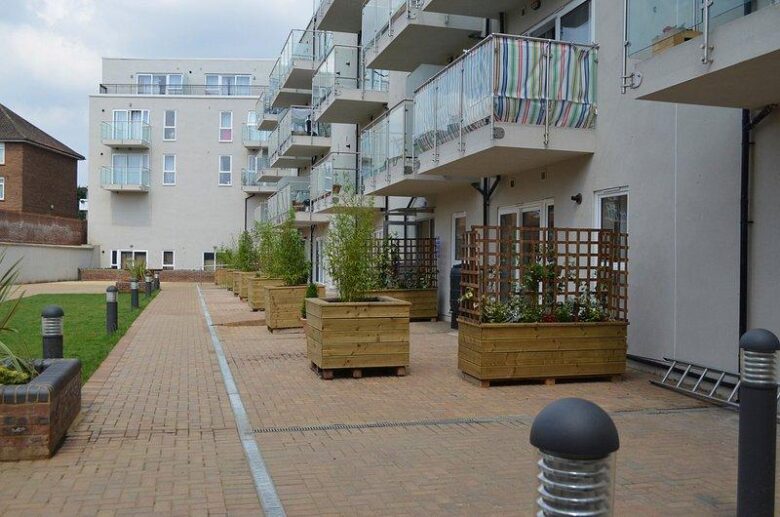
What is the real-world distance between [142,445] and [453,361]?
5718 mm

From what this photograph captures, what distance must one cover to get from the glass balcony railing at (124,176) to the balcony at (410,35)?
31918mm

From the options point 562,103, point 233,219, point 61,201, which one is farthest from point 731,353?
point 61,201

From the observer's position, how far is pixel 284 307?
51.2ft

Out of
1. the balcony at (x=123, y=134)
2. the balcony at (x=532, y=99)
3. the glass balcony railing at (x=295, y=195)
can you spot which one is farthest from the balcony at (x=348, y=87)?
the balcony at (x=123, y=134)

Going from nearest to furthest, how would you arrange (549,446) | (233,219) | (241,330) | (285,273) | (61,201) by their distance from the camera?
(549,446) → (241,330) → (285,273) → (233,219) → (61,201)

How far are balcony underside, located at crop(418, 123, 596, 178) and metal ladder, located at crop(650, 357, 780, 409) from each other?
353cm

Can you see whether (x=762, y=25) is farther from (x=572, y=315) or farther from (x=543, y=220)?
(x=543, y=220)

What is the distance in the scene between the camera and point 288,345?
43.7 ft

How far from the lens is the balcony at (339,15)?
80.4 feet

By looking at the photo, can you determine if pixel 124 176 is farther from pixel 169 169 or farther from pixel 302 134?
pixel 302 134

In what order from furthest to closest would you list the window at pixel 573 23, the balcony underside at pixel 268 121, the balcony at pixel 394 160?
the balcony underside at pixel 268 121 → the balcony at pixel 394 160 → the window at pixel 573 23

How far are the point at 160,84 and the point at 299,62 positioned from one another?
2606cm

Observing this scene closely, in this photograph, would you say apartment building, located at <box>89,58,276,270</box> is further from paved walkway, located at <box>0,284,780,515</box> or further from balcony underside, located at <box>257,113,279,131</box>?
paved walkway, located at <box>0,284,780,515</box>

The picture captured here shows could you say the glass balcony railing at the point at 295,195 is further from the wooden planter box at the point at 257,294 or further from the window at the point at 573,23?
the window at the point at 573,23
